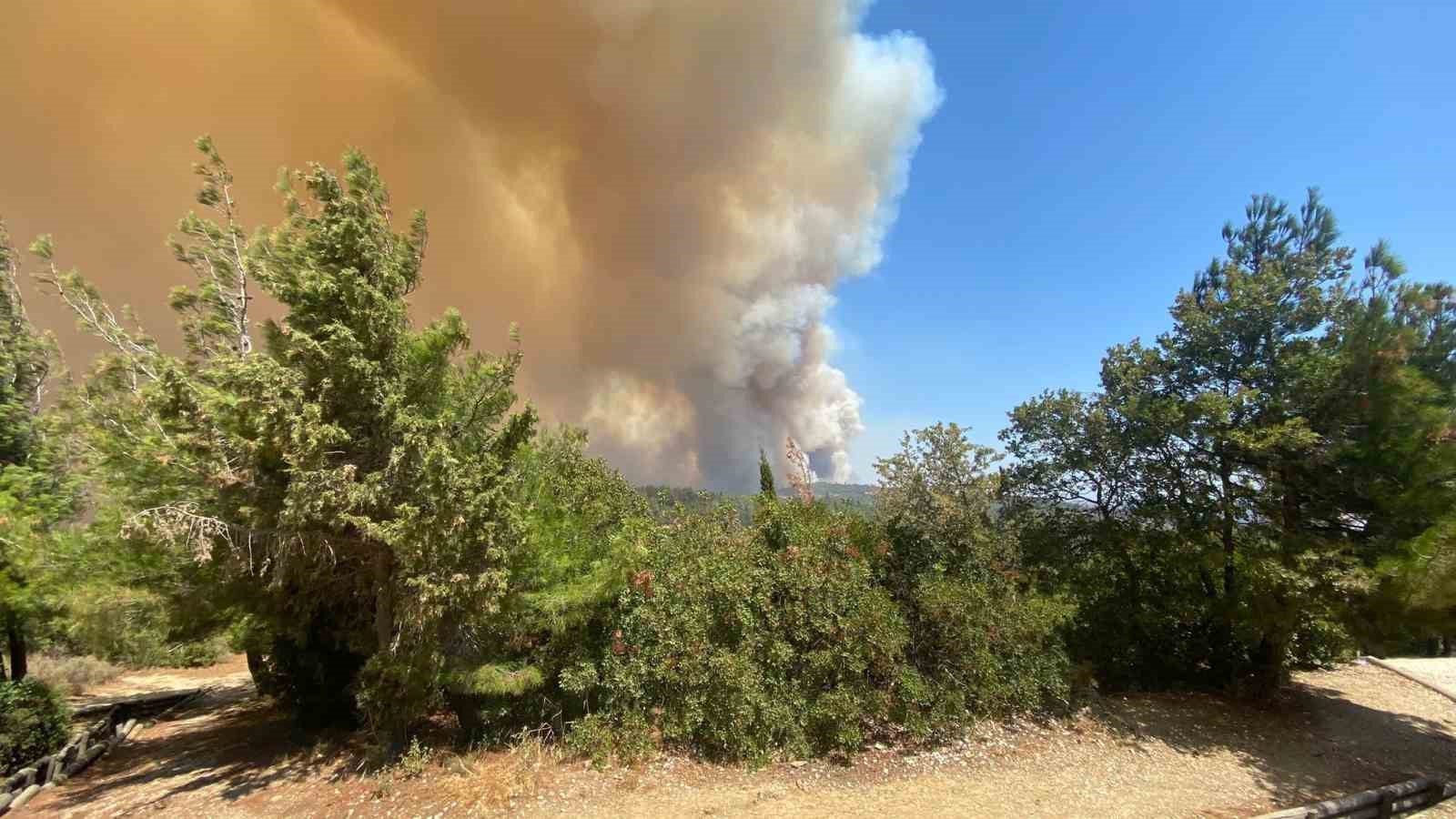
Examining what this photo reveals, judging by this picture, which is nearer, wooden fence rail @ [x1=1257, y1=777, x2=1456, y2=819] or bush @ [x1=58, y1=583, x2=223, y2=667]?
wooden fence rail @ [x1=1257, y1=777, x2=1456, y2=819]

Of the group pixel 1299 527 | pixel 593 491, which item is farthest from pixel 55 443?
pixel 1299 527

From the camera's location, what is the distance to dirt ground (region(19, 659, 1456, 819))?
7.66 meters

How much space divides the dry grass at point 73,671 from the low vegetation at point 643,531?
8.17 metres

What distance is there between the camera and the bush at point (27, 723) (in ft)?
A: 31.7

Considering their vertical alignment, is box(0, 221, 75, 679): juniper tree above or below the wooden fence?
above

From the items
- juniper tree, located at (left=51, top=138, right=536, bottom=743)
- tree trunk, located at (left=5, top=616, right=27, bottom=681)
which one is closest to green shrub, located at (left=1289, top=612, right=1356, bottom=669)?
juniper tree, located at (left=51, top=138, right=536, bottom=743)

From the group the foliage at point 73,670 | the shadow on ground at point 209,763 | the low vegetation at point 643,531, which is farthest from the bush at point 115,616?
the foliage at point 73,670

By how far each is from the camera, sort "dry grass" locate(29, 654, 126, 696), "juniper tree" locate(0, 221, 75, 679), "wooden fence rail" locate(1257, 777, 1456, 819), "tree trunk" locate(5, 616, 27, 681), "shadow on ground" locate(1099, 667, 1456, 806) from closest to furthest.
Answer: "wooden fence rail" locate(1257, 777, 1456, 819)
"shadow on ground" locate(1099, 667, 1456, 806)
"juniper tree" locate(0, 221, 75, 679)
"tree trunk" locate(5, 616, 27, 681)
"dry grass" locate(29, 654, 126, 696)

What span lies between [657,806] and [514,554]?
165 inches

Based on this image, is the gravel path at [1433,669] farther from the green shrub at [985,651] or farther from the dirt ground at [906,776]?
the green shrub at [985,651]

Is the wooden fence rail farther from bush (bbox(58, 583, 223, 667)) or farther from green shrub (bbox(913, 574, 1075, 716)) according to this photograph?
bush (bbox(58, 583, 223, 667))

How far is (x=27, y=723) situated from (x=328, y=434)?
376 inches

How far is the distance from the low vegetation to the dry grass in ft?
26.8

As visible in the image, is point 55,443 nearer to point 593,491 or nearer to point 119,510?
point 119,510
